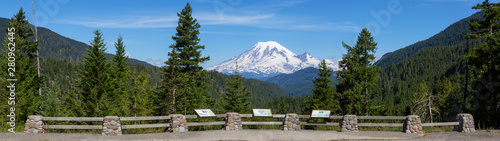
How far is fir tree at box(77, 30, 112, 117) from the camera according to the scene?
37031 millimetres

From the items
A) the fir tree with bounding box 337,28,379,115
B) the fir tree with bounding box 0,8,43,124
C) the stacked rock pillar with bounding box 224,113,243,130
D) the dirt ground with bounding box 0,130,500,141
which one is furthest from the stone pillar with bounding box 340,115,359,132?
the fir tree with bounding box 0,8,43,124

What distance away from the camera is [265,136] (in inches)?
743

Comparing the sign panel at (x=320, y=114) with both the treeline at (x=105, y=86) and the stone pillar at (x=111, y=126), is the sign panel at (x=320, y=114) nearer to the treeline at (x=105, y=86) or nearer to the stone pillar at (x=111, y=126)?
the stone pillar at (x=111, y=126)

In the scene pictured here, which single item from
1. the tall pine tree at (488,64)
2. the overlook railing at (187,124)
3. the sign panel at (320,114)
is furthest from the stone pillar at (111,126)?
the tall pine tree at (488,64)

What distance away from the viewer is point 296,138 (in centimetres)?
1823

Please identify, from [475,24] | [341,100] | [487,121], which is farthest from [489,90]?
[341,100]

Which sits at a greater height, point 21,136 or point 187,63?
point 187,63

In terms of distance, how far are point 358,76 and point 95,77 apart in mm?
33008

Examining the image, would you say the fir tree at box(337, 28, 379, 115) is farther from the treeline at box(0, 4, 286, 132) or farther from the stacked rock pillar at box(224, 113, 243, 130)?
the stacked rock pillar at box(224, 113, 243, 130)

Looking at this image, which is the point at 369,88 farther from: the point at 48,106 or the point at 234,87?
the point at 48,106

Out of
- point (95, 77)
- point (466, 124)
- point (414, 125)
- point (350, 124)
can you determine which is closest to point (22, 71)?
→ point (95, 77)

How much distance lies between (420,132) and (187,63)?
26.7 metres

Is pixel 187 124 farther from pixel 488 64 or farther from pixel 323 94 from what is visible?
pixel 323 94

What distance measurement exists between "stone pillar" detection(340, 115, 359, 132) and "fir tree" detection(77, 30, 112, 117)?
88.0 feet
